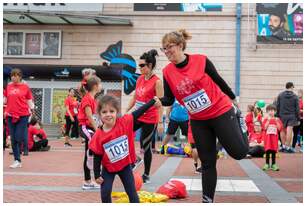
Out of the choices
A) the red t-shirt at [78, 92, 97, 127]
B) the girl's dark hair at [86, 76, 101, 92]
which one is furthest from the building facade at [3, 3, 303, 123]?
the red t-shirt at [78, 92, 97, 127]

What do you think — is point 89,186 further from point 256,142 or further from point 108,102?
point 256,142

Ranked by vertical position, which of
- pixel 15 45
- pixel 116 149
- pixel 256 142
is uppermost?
pixel 15 45

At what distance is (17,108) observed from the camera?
863 centimetres

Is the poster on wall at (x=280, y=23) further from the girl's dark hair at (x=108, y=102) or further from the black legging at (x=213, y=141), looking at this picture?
the girl's dark hair at (x=108, y=102)

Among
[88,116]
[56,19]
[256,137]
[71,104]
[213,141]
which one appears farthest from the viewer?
[56,19]

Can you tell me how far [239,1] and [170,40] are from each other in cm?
1573

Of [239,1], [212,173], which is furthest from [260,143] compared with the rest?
[239,1]

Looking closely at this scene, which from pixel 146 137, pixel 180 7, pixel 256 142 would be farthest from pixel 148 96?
pixel 180 7

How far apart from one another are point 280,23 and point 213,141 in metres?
16.6

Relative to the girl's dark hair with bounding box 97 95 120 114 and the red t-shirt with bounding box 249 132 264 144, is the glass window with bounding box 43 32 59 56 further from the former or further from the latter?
the girl's dark hair with bounding box 97 95 120 114

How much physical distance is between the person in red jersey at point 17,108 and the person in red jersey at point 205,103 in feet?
15.1

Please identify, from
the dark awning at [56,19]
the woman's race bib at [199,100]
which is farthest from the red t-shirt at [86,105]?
the dark awning at [56,19]

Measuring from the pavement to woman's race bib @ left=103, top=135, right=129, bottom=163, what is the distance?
1132 mm

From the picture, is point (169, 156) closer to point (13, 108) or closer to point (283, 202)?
point (13, 108)
